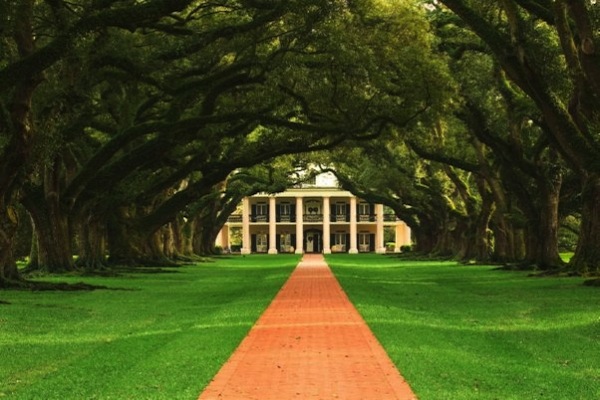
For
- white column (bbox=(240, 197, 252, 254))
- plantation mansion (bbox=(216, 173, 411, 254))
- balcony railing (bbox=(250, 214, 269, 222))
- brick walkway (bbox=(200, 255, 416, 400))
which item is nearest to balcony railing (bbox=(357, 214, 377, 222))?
plantation mansion (bbox=(216, 173, 411, 254))

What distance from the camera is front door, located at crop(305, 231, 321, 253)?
4163 inches

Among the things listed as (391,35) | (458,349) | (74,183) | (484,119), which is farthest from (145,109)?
(458,349)

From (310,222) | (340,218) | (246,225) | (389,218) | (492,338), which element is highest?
(389,218)

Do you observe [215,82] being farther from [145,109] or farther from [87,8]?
[87,8]

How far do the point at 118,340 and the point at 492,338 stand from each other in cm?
563

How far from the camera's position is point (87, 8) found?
20.5 m

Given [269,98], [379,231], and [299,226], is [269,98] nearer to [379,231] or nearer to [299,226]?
[299,226]

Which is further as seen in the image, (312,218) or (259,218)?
(312,218)

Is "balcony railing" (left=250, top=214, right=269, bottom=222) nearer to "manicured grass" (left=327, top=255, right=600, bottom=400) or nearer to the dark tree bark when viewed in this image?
the dark tree bark

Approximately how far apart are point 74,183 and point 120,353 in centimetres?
1932

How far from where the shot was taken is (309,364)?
10125mm

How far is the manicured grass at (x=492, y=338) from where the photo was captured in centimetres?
891

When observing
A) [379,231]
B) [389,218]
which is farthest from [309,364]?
[389,218]

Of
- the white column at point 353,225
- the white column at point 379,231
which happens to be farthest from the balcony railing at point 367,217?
the white column at point 353,225
